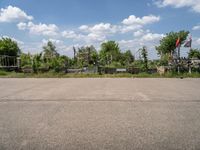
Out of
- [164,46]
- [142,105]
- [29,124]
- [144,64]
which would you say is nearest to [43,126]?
[29,124]

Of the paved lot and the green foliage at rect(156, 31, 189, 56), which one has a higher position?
the green foliage at rect(156, 31, 189, 56)

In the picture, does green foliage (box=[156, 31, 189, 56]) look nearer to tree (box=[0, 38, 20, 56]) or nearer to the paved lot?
tree (box=[0, 38, 20, 56])

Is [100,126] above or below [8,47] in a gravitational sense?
below

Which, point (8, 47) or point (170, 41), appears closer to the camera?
point (170, 41)

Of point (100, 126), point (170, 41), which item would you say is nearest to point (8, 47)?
point (170, 41)

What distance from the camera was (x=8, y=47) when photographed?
59.6m

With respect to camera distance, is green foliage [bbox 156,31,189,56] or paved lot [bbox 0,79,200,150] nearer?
paved lot [bbox 0,79,200,150]

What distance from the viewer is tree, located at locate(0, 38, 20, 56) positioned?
190ft

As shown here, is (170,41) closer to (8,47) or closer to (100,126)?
(8,47)

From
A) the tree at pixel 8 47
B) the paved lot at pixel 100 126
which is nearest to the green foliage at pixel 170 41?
the tree at pixel 8 47

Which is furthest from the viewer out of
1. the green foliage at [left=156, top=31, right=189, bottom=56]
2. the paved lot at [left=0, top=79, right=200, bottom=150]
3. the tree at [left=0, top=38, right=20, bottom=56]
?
the tree at [left=0, top=38, right=20, bottom=56]

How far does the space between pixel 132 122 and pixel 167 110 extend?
1.79 m

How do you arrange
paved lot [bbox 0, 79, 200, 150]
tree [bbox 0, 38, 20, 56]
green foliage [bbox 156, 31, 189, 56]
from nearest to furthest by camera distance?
paved lot [bbox 0, 79, 200, 150] → green foliage [bbox 156, 31, 189, 56] → tree [bbox 0, 38, 20, 56]

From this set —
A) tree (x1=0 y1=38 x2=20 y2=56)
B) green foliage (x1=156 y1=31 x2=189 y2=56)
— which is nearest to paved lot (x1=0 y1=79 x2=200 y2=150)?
green foliage (x1=156 y1=31 x2=189 y2=56)
